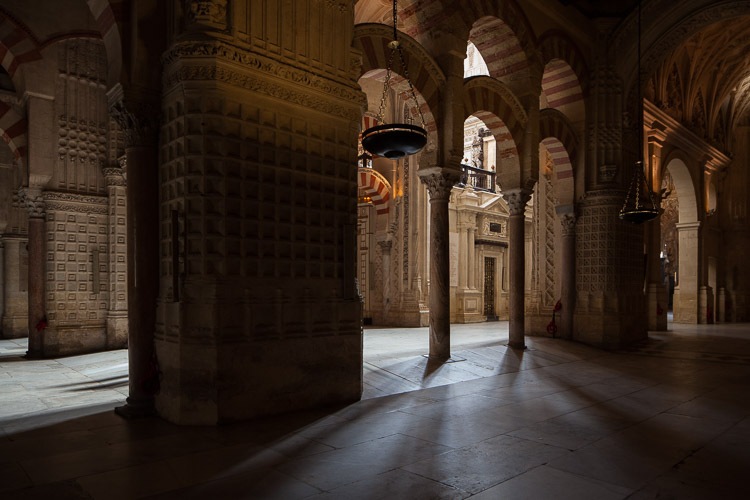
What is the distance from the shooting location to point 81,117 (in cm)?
913

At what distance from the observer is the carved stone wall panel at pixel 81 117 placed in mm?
8961

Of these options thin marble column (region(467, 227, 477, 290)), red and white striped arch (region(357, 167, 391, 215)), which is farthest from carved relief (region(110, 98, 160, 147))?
thin marble column (region(467, 227, 477, 290))

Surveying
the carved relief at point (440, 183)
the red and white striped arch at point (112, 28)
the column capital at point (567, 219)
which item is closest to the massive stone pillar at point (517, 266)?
the carved relief at point (440, 183)

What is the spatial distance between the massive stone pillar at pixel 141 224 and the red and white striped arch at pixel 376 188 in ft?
30.0

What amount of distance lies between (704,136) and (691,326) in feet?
19.5

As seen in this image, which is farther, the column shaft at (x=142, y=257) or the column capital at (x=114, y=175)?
the column capital at (x=114, y=175)

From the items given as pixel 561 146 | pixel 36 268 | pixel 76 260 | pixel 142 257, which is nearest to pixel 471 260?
pixel 561 146

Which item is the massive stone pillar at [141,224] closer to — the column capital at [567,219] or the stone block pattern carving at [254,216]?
the stone block pattern carving at [254,216]

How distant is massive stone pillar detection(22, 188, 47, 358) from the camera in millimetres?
8633

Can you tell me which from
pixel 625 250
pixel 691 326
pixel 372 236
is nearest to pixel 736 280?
pixel 691 326

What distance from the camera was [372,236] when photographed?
15.2 meters

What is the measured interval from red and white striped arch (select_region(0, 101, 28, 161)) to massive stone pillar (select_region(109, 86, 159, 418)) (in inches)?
209

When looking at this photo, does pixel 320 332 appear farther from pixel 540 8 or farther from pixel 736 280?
pixel 736 280

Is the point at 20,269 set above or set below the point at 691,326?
above
